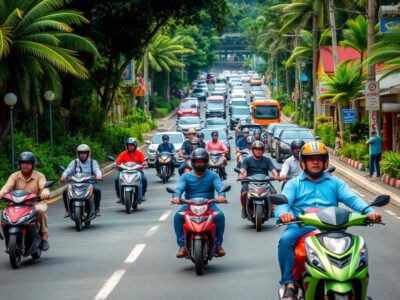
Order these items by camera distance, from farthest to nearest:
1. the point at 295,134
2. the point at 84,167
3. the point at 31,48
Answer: the point at 295,134
the point at 31,48
the point at 84,167

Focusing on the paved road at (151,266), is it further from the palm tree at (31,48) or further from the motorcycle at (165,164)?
the motorcycle at (165,164)

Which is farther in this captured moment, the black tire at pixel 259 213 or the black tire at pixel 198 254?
the black tire at pixel 259 213

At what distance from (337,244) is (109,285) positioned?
4.34 m

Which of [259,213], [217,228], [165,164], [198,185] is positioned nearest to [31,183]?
[198,185]

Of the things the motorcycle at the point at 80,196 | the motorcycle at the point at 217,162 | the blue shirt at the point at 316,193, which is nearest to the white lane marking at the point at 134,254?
the motorcycle at the point at 80,196

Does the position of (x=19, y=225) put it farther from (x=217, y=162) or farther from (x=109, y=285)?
(x=217, y=162)

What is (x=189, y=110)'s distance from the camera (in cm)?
7681

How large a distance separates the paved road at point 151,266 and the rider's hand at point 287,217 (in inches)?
80.1

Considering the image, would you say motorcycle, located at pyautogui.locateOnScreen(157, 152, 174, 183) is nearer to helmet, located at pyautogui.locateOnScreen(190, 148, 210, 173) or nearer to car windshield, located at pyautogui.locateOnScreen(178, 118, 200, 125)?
helmet, located at pyautogui.locateOnScreen(190, 148, 210, 173)

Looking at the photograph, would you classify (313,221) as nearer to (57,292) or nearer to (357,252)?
(357,252)

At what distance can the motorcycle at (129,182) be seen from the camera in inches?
790

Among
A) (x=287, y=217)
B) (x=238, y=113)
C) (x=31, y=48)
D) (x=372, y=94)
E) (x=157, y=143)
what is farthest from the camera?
(x=238, y=113)

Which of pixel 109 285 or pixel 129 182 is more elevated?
pixel 129 182

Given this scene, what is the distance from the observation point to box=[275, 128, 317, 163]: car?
39.5 metres
